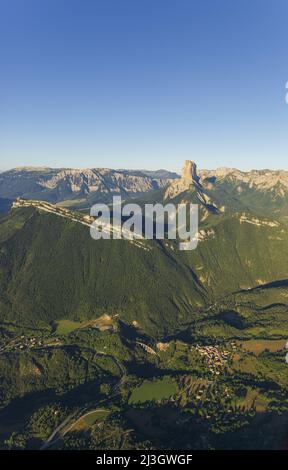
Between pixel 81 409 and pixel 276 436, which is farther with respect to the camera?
pixel 81 409

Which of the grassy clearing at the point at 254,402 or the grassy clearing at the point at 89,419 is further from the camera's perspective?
the grassy clearing at the point at 254,402

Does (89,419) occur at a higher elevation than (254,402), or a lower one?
lower

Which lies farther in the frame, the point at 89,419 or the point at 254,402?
the point at 254,402

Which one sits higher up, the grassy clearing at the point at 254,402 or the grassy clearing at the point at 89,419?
the grassy clearing at the point at 254,402

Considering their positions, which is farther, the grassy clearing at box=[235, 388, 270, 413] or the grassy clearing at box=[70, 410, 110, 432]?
the grassy clearing at box=[235, 388, 270, 413]

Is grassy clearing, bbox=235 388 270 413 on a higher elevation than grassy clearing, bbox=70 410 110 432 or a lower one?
higher

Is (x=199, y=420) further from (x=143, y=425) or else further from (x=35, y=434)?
(x=35, y=434)
